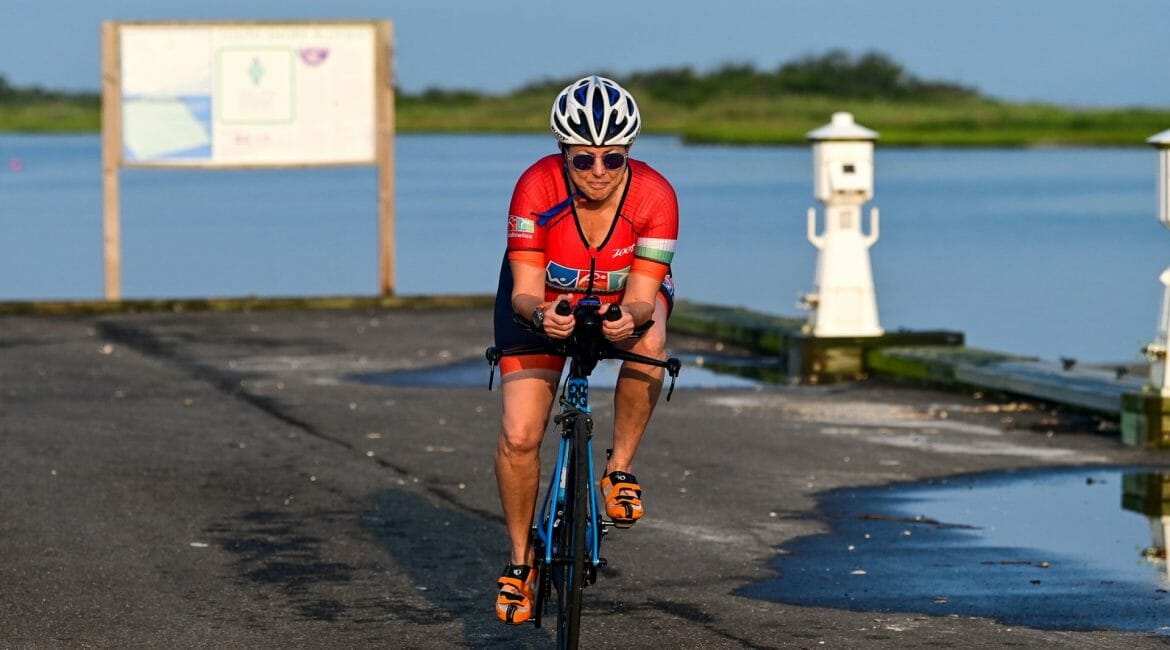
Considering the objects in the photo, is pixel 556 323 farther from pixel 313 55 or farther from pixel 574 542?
pixel 313 55

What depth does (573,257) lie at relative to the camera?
23.4 ft

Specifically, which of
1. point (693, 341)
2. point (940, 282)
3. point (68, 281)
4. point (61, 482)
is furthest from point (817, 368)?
point (68, 281)

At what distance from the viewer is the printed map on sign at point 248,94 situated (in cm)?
2208

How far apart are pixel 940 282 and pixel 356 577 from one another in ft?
81.4

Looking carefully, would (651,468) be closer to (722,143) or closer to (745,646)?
(745,646)

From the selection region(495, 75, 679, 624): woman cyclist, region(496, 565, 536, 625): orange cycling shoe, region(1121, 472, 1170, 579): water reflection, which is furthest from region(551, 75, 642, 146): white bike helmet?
region(1121, 472, 1170, 579): water reflection

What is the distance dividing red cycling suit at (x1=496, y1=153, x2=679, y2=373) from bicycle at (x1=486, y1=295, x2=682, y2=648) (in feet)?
0.71

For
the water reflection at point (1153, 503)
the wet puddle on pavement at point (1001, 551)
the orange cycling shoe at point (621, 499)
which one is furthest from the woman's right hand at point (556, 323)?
the water reflection at point (1153, 503)

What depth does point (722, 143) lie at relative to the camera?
147 meters

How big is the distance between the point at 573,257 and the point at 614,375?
366 inches

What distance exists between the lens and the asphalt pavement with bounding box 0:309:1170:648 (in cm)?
782

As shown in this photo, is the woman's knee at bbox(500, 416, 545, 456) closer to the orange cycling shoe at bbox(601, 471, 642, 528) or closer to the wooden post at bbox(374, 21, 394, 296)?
the orange cycling shoe at bbox(601, 471, 642, 528)

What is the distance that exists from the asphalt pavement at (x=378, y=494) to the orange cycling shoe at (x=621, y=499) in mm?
529

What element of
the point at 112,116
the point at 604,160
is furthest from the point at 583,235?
the point at 112,116
